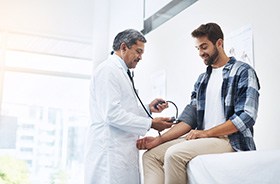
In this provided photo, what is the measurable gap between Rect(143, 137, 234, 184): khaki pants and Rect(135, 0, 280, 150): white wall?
539 mm

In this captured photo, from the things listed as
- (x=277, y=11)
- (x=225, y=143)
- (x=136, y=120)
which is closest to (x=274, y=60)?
(x=277, y=11)

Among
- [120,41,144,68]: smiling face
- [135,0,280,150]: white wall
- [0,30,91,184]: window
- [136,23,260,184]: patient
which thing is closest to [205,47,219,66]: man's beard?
[136,23,260,184]: patient

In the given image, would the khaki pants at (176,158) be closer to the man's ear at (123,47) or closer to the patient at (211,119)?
the patient at (211,119)

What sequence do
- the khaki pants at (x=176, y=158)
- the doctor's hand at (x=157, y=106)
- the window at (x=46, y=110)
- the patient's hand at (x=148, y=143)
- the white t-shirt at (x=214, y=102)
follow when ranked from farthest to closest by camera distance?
the window at (x=46, y=110) < the doctor's hand at (x=157, y=106) < the patient's hand at (x=148, y=143) < the white t-shirt at (x=214, y=102) < the khaki pants at (x=176, y=158)

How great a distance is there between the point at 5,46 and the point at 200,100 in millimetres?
3214

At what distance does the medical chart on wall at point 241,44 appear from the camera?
232 centimetres

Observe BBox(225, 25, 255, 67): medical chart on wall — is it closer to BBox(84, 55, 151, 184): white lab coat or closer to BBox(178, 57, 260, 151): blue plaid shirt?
BBox(178, 57, 260, 151): blue plaid shirt

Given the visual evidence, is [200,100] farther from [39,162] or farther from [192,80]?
[39,162]

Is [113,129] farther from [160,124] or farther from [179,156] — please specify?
[179,156]

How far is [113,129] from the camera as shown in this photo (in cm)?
223

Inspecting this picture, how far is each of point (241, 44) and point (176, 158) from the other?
111cm

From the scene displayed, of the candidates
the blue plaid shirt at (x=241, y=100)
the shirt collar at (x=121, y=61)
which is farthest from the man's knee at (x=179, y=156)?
the shirt collar at (x=121, y=61)

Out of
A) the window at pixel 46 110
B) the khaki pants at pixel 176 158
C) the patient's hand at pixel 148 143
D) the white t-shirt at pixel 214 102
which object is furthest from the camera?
the window at pixel 46 110

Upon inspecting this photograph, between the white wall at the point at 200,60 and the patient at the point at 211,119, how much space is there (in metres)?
0.36
